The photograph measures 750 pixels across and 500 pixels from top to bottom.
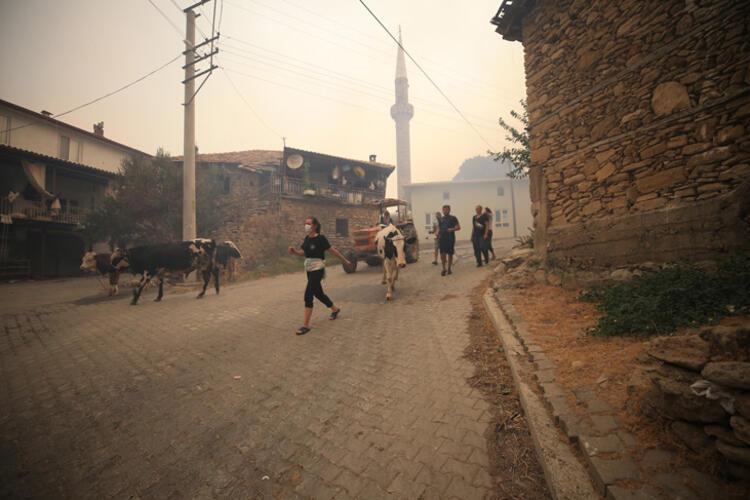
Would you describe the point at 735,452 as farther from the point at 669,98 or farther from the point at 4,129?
the point at 4,129

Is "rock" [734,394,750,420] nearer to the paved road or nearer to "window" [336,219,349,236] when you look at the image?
the paved road

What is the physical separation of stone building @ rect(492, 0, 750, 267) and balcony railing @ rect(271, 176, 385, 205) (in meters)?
17.5

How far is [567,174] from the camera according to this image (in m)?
6.65

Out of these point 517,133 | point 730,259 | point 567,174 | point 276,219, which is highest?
point 517,133

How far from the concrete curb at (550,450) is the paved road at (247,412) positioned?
0.40 m

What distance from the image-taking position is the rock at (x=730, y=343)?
206cm

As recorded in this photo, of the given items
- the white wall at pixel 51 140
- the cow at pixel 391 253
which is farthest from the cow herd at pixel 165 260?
the white wall at pixel 51 140

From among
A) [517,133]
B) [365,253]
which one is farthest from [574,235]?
[365,253]

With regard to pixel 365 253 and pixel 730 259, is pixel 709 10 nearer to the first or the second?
pixel 730 259

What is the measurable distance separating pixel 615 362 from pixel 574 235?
13.6 feet

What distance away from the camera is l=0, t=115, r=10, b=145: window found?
18.5m

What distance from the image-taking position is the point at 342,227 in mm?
24703

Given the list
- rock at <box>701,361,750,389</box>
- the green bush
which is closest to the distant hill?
the green bush

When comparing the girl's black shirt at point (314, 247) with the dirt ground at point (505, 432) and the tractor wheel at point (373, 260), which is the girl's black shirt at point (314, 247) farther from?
the tractor wheel at point (373, 260)
